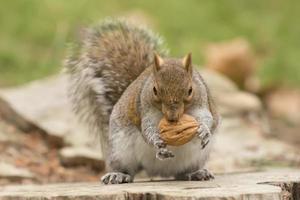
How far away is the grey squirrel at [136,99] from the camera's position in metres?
3.31

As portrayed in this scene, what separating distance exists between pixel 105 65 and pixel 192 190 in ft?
3.84

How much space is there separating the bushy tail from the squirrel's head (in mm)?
671

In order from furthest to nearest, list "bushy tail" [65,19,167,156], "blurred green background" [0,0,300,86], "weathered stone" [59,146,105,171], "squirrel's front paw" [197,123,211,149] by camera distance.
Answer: "blurred green background" [0,0,300,86]
"weathered stone" [59,146,105,171]
"bushy tail" [65,19,167,156]
"squirrel's front paw" [197,123,211,149]

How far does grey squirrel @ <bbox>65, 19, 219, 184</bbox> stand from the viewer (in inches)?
130

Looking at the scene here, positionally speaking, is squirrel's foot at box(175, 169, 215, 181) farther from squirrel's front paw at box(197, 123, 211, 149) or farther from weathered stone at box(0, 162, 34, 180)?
weathered stone at box(0, 162, 34, 180)

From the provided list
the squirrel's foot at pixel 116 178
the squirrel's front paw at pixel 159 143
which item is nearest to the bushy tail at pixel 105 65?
the squirrel's foot at pixel 116 178

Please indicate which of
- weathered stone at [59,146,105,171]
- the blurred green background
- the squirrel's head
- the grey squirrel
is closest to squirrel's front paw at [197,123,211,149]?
the grey squirrel

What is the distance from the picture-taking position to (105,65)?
4.09m

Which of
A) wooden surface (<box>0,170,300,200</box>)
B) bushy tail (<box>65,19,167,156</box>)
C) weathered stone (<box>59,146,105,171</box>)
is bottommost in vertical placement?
wooden surface (<box>0,170,300,200</box>)

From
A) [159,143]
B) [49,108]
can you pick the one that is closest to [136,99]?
[159,143]

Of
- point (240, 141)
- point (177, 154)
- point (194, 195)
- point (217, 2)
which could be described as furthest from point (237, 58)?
point (194, 195)

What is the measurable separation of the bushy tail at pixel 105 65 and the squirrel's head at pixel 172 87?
2.20 ft

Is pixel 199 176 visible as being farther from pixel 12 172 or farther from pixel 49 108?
pixel 49 108

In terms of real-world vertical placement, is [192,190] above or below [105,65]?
below
